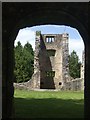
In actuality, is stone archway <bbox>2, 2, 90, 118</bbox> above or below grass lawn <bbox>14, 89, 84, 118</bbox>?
above

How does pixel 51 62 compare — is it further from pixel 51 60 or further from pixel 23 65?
pixel 23 65

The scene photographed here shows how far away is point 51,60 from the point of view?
31875 millimetres

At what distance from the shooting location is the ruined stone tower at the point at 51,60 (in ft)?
102

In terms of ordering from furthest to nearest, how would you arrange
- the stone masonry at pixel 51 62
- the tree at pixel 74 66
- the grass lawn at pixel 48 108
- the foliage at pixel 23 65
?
the tree at pixel 74 66
the foliage at pixel 23 65
the stone masonry at pixel 51 62
the grass lawn at pixel 48 108

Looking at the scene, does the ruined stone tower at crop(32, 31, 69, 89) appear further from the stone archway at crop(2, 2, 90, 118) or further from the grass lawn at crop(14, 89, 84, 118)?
the stone archway at crop(2, 2, 90, 118)

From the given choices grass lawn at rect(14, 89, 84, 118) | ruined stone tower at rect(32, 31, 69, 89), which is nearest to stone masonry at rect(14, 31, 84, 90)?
ruined stone tower at rect(32, 31, 69, 89)

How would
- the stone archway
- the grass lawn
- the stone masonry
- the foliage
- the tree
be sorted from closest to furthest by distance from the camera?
1. the stone archway
2. the grass lawn
3. the stone masonry
4. the foliage
5. the tree

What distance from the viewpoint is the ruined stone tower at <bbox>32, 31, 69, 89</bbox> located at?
102ft

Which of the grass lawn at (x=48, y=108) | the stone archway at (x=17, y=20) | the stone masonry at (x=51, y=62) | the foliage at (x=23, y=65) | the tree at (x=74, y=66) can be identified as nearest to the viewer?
the stone archway at (x=17, y=20)

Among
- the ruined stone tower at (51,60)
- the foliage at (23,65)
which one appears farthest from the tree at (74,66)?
the ruined stone tower at (51,60)

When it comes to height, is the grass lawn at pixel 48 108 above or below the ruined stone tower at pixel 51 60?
below

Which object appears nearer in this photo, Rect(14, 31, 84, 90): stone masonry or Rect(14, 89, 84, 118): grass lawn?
Rect(14, 89, 84, 118): grass lawn

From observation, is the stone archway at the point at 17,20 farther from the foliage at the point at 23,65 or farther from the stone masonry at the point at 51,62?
the foliage at the point at 23,65

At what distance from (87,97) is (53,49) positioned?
22042 millimetres
